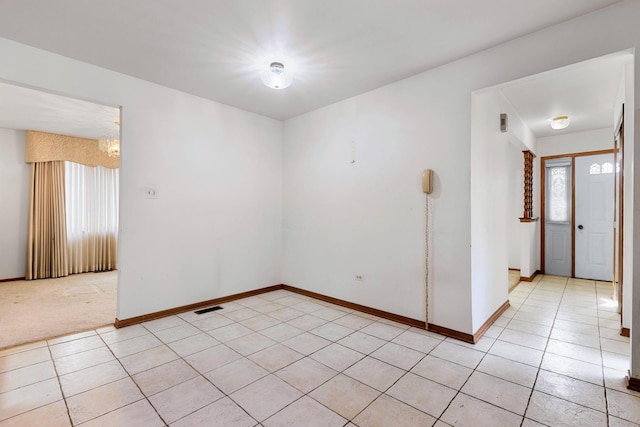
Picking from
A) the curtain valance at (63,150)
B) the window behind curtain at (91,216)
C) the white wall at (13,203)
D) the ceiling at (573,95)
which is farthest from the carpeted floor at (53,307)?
the ceiling at (573,95)

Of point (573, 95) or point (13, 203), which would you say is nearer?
point (573, 95)

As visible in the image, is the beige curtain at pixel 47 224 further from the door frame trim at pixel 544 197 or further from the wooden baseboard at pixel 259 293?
the door frame trim at pixel 544 197

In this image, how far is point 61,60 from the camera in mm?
2801

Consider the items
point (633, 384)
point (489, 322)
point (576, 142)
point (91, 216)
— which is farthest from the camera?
point (91, 216)

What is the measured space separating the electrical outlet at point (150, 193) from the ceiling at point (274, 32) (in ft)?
4.04

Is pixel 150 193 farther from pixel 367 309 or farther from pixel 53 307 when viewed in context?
pixel 367 309

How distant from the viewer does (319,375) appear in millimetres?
2266

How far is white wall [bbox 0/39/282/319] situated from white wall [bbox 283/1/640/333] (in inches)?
25.3

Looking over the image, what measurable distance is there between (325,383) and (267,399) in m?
Result: 0.43

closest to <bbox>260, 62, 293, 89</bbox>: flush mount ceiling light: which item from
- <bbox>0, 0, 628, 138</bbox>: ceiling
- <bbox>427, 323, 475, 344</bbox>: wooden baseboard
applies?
<bbox>0, 0, 628, 138</bbox>: ceiling

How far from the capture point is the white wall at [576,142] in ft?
17.0

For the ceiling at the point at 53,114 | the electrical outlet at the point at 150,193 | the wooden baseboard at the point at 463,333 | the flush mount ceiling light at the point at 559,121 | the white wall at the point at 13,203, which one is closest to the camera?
the wooden baseboard at the point at 463,333

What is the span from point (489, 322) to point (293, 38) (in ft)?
11.4

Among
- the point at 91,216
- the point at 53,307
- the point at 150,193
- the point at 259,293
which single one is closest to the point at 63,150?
the point at 91,216
